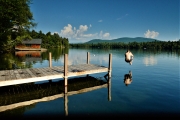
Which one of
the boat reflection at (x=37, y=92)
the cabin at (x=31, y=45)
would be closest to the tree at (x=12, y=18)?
the boat reflection at (x=37, y=92)

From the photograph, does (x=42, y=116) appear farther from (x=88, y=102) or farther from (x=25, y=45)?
(x=25, y=45)

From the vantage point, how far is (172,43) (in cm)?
11688

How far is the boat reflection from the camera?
372 inches

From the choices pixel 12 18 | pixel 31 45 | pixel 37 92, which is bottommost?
pixel 37 92

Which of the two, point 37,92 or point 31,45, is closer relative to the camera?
point 37,92

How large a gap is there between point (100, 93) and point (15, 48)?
55009 millimetres

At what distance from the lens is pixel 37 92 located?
38.3 ft

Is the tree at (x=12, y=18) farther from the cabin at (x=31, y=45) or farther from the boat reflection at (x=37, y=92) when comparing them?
the cabin at (x=31, y=45)

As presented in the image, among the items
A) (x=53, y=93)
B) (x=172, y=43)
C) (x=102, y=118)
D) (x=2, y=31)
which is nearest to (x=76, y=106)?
(x=102, y=118)

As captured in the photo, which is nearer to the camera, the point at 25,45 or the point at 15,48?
the point at 15,48

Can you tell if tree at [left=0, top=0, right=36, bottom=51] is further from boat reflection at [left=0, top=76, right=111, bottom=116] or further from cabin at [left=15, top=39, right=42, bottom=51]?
cabin at [left=15, top=39, right=42, bottom=51]

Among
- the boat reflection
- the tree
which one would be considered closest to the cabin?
the tree

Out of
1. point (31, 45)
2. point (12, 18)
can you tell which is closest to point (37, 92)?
point (12, 18)

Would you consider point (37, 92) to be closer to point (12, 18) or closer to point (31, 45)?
point (12, 18)
